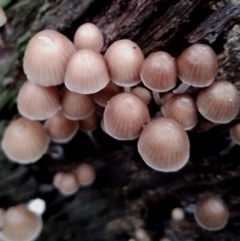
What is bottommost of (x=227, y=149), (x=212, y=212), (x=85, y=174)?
(x=212, y=212)

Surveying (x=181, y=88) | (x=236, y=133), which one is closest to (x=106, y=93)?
(x=181, y=88)

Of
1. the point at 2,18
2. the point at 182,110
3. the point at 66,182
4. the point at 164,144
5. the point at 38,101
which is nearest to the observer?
the point at 164,144

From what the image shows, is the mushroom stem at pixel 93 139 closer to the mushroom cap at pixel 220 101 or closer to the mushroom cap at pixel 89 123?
the mushroom cap at pixel 89 123

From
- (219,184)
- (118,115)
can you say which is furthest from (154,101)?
(219,184)

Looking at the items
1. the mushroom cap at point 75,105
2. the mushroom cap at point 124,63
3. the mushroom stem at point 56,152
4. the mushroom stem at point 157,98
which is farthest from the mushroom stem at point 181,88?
the mushroom stem at point 56,152

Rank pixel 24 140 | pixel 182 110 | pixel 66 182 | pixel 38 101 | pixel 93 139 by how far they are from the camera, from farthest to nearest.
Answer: pixel 93 139 → pixel 66 182 → pixel 24 140 → pixel 38 101 → pixel 182 110

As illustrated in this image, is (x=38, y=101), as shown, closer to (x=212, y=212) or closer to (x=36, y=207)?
(x=36, y=207)

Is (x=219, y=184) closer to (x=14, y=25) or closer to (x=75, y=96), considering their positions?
(x=75, y=96)
